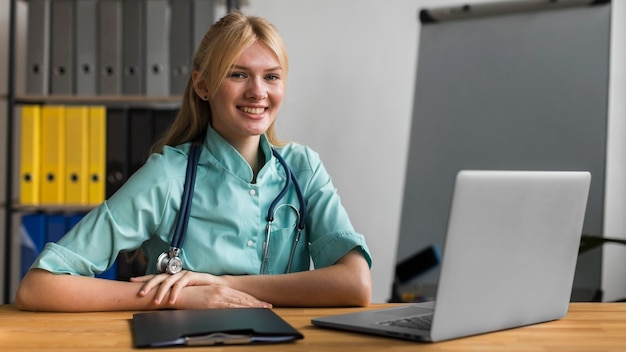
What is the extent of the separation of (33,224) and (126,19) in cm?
85

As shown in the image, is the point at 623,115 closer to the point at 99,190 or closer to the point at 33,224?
the point at 99,190

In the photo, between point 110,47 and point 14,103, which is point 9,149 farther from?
point 110,47

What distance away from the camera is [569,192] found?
46.7 inches

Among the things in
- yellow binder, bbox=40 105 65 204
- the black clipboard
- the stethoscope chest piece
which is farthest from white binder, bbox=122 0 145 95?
the black clipboard

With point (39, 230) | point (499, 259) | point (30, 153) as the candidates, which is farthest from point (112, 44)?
point (499, 259)

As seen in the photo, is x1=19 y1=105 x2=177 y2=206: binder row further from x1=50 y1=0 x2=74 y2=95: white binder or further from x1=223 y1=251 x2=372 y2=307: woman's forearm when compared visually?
x1=223 y1=251 x2=372 y2=307: woman's forearm

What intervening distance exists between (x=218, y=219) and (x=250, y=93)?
26cm

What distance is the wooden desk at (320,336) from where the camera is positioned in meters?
1.05

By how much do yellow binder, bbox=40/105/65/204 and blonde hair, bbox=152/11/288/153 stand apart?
1.38 m

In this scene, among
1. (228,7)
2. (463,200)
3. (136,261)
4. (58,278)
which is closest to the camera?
(463,200)

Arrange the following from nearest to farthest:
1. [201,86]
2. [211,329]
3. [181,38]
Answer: [211,329], [201,86], [181,38]

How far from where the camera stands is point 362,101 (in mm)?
3359

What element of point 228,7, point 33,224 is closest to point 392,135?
point 228,7

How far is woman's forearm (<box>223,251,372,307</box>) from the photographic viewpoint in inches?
56.8
